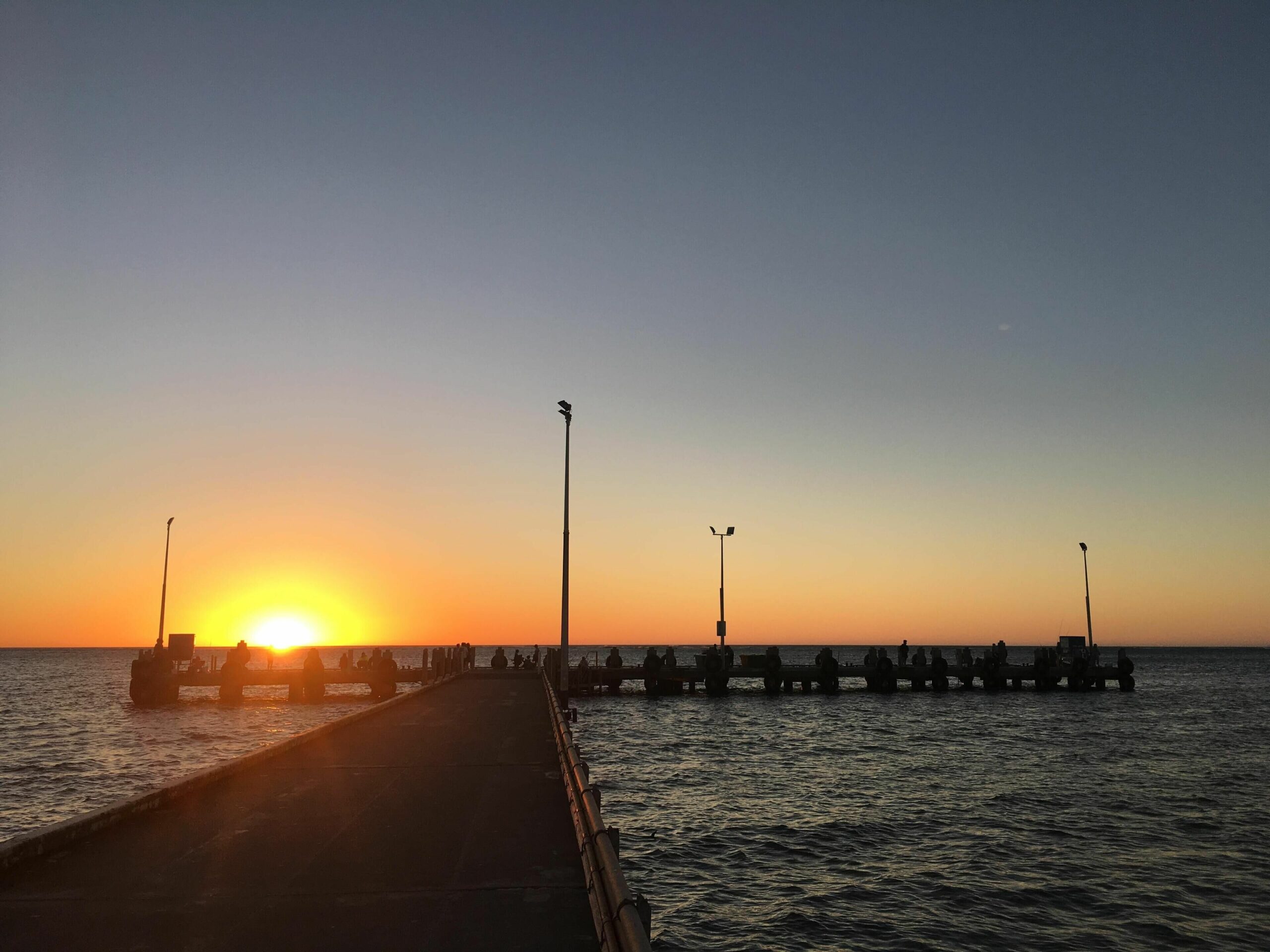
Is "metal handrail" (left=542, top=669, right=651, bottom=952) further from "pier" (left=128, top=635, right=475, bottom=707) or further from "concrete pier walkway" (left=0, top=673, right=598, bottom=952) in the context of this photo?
"pier" (left=128, top=635, right=475, bottom=707)

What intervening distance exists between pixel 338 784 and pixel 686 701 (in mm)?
48055

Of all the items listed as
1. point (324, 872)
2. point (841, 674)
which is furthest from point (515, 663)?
point (324, 872)

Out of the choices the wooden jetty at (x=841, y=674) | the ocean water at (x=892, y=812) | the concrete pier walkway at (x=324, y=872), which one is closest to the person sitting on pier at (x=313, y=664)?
the ocean water at (x=892, y=812)

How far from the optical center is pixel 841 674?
211 feet

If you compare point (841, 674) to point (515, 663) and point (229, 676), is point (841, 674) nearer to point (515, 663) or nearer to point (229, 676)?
point (515, 663)

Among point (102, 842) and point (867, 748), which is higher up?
point (102, 842)

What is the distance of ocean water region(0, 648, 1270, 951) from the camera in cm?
1421

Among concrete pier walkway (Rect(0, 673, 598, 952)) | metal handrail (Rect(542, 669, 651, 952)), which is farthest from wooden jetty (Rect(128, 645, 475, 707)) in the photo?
metal handrail (Rect(542, 669, 651, 952))

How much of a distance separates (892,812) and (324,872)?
1759 cm

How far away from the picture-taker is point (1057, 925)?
46.0 feet

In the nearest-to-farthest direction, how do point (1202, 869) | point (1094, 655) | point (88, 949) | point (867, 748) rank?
point (88, 949)
point (1202, 869)
point (867, 748)
point (1094, 655)

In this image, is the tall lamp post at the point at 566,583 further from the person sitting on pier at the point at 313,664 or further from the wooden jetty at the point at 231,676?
the person sitting on pier at the point at 313,664

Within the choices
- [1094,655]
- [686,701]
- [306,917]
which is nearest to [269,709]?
[686,701]

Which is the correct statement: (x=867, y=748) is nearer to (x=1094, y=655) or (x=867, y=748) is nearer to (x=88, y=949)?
(x=88, y=949)
